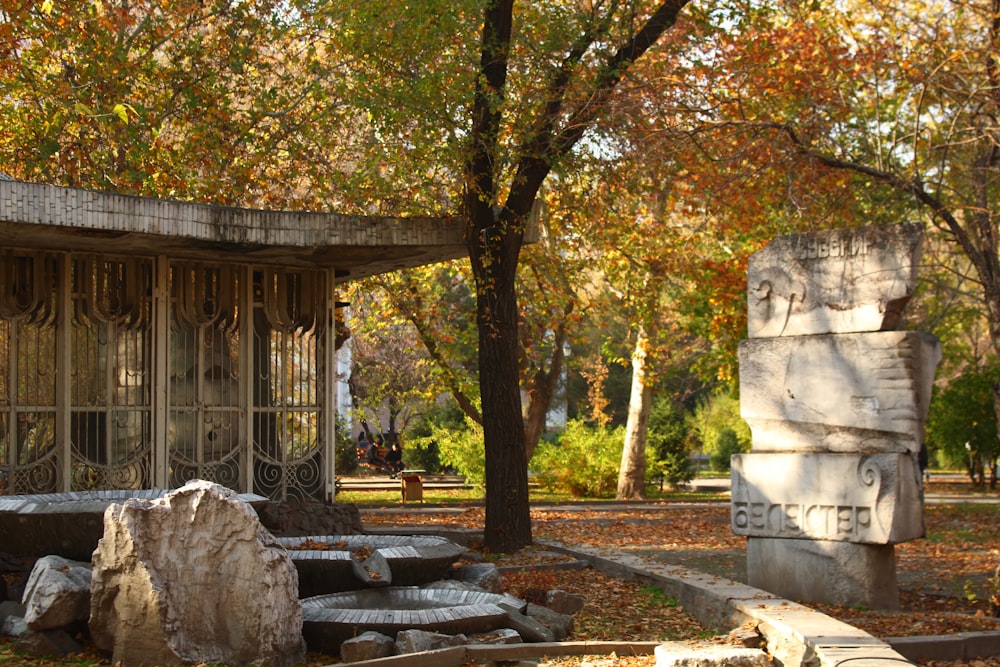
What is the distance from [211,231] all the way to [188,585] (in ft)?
15.8

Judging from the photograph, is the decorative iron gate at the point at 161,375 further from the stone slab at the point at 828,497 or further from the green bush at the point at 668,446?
the green bush at the point at 668,446

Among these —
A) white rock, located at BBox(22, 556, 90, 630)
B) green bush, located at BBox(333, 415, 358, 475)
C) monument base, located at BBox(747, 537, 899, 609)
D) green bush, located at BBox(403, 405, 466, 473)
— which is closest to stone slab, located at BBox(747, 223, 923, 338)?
monument base, located at BBox(747, 537, 899, 609)

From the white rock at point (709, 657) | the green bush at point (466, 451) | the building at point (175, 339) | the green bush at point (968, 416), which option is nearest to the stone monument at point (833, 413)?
the white rock at point (709, 657)

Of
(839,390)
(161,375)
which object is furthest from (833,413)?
(161,375)

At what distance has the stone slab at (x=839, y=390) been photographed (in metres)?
9.58

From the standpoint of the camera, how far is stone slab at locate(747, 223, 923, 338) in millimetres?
9750

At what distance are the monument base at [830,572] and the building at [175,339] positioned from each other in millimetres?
5052

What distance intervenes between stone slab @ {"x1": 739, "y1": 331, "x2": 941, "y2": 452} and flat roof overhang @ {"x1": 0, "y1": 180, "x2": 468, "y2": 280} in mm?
3958

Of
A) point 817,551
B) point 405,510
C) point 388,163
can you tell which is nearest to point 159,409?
point 388,163

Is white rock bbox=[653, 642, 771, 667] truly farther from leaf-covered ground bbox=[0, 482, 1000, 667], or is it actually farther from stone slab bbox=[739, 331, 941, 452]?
stone slab bbox=[739, 331, 941, 452]

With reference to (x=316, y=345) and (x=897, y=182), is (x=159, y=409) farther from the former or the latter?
(x=897, y=182)

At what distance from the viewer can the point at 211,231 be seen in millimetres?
11047

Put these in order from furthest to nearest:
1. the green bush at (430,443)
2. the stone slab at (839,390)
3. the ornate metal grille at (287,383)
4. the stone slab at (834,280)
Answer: the green bush at (430,443), the ornate metal grille at (287,383), the stone slab at (834,280), the stone slab at (839,390)

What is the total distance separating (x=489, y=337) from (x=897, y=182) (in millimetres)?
5753
